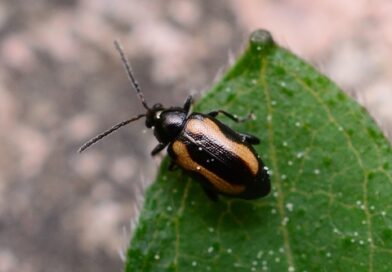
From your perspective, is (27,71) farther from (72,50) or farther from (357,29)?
(357,29)

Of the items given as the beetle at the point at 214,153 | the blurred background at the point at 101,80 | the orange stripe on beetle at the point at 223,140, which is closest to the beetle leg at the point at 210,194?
the beetle at the point at 214,153

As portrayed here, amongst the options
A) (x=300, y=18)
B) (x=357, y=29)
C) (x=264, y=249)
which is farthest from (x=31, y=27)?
(x=264, y=249)

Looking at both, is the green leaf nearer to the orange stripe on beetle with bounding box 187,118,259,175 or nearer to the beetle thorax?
the orange stripe on beetle with bounding box 187,118,259,175

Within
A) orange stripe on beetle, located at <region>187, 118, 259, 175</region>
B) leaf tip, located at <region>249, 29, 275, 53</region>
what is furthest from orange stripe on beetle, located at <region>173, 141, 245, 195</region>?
leaf tip, located at <region>249, 29, 275, 53</region>

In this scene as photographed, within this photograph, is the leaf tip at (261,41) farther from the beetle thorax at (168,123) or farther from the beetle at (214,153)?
the beetle thorax at (168,123)

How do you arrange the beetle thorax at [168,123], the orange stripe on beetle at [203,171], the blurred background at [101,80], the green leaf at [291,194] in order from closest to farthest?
the green leaf at [291,194], the orange stripe on beetle at [203,171], the beetle thorax at [168,123], the blurred background at [101,80]

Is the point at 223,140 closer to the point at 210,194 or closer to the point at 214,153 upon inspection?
the point at 214,153
